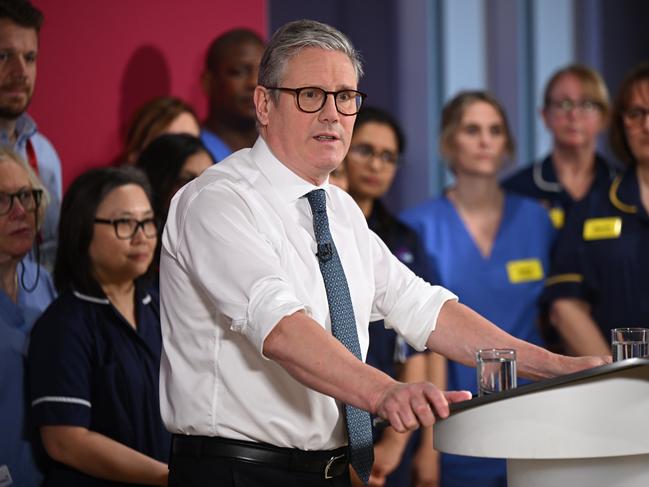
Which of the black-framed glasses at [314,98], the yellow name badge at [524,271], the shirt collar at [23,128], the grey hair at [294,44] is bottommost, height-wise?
the yellow name badge at [524,271]

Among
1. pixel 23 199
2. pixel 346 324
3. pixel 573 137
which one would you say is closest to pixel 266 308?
pixel 346 324

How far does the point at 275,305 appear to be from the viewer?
1579 mm

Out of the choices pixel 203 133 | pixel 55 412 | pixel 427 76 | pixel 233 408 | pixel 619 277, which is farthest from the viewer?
pixel 427 76

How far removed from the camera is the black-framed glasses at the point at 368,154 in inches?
135

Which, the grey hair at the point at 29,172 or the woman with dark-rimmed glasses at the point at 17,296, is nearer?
the woman with dark-rimmed glasses at the point at 17,296

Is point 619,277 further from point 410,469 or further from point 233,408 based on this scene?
point 233,408

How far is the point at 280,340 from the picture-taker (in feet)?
5.15

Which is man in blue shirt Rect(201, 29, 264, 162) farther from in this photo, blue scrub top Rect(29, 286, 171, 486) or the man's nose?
the man's nose

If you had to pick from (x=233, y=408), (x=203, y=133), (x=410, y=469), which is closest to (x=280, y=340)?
(x=233, y=408)

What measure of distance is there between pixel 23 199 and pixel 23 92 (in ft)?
1.07

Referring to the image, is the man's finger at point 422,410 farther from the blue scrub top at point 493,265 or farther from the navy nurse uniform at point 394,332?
the blue scrub top at point 493,265

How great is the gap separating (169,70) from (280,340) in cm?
199

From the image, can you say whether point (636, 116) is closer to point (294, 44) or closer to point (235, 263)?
point (294, 44)

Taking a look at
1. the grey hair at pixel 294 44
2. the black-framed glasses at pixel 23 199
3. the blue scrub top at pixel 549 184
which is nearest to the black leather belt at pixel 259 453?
the grey hair at pixel 294 44
